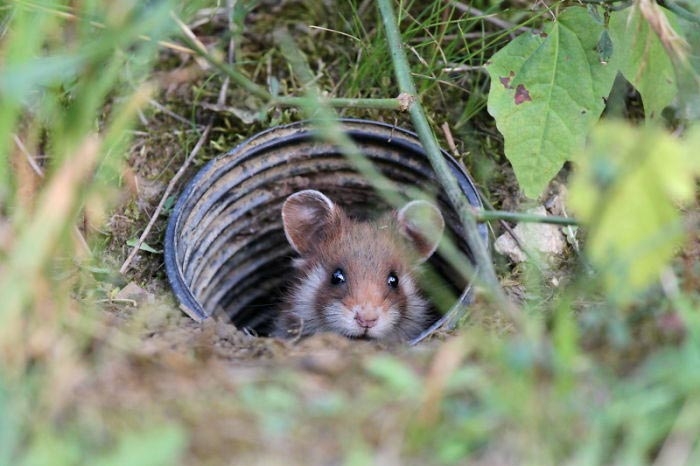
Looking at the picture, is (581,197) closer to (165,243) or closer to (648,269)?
(648,269)

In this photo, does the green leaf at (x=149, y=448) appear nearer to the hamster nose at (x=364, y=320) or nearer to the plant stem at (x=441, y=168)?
the plant stem at (x=441, y=168)

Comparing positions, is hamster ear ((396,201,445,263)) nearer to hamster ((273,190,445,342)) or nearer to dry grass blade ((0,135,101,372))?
hamster ((273,190,445,342))

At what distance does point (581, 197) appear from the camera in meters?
2.27

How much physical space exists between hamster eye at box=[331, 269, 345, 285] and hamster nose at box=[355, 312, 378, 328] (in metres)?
0.38

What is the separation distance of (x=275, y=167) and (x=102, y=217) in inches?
42.3

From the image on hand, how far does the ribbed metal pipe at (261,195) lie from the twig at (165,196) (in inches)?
7.2

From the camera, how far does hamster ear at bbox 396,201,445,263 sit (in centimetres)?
477

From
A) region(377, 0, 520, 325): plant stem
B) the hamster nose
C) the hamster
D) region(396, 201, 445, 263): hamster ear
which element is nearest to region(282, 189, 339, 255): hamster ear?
the hamster

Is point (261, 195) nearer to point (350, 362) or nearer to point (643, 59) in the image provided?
point (643, 59)

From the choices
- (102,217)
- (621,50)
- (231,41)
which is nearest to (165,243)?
(102,217)

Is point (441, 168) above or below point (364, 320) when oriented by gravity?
above

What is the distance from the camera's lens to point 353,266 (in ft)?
16.4

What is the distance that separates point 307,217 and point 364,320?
0.82m

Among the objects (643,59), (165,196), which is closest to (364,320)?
(165,196)
